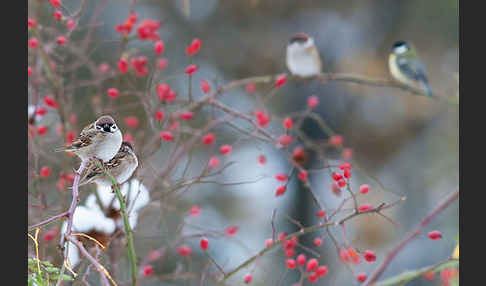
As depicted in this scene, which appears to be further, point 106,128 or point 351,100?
point 351,100

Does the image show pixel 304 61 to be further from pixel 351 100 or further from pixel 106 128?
pixel 106 128

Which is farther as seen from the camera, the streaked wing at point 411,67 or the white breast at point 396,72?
the white breast at point 396,72

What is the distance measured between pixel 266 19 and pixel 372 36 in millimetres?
1284

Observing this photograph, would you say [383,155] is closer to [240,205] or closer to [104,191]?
[240,205]

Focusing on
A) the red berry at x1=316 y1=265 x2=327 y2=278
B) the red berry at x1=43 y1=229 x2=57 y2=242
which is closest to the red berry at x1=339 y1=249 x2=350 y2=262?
the red berry at x1=316 y1=265 x2=327 y2=278

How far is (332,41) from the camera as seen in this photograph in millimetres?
6820

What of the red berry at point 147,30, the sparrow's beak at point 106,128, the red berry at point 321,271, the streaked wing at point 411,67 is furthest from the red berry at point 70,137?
the streaked wing at point 411,67

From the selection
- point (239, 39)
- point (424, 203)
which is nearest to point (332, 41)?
point (239, 39)

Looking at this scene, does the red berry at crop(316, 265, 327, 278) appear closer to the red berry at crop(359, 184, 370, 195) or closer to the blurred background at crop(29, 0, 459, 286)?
the red berry at crop(359, 184, 370, 195)

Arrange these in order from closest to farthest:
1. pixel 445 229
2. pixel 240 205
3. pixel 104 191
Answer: pixel 104 191, pixel 445 229, pixel 240 205

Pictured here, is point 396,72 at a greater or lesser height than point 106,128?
lesser

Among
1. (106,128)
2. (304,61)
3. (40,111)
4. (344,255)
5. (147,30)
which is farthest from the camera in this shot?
(304,61)

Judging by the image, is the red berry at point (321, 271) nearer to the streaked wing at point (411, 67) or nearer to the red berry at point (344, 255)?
the red berry at point (344, 255)

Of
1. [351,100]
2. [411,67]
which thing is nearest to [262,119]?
[411,67]
